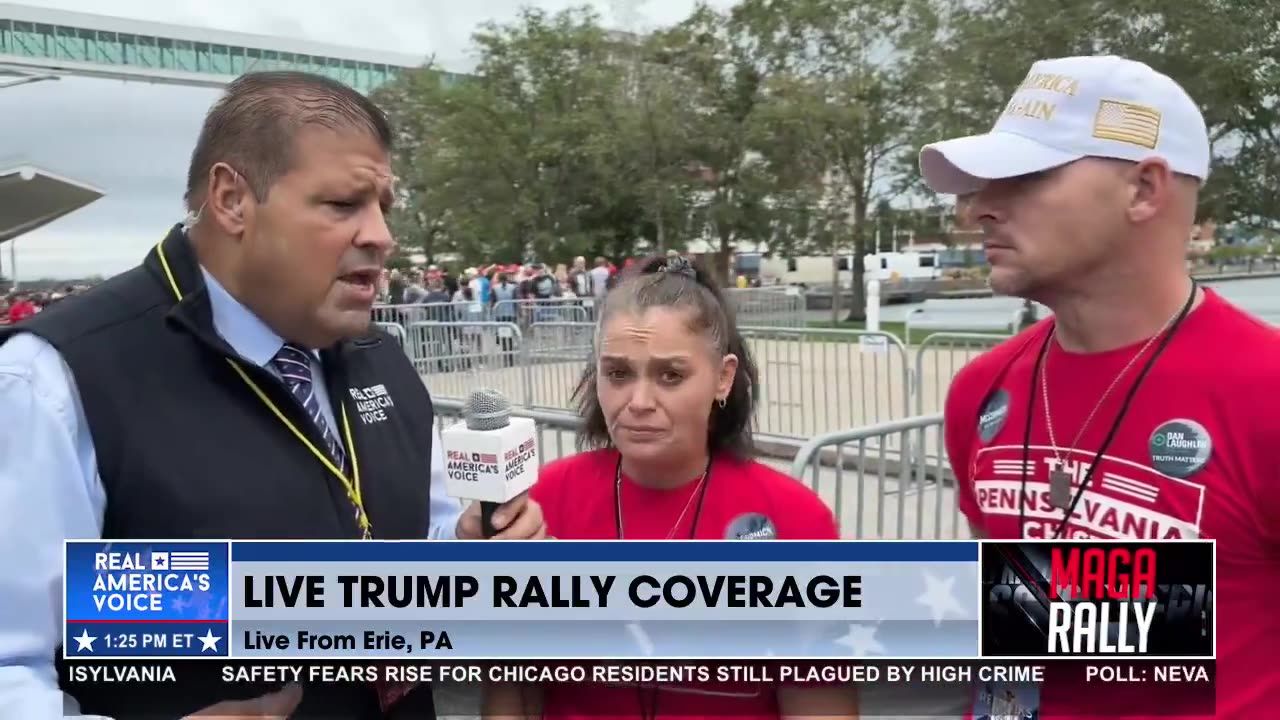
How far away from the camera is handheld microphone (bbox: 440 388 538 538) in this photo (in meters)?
1.73

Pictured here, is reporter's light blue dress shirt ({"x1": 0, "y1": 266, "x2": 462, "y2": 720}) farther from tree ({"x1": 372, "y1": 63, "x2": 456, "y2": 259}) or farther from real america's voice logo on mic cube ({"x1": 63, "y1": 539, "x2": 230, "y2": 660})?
tree ({"x1": 372, "y1": 63, "x2": 456, "y2": 259})

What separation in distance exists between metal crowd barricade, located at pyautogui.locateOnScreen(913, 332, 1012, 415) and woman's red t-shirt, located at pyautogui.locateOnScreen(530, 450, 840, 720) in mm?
5799

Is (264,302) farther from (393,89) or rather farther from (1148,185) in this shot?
(393,89)

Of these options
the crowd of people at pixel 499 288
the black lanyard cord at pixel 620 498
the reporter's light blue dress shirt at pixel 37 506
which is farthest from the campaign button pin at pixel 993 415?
the crowd of people at pixel 499 288

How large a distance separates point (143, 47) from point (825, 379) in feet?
93.9

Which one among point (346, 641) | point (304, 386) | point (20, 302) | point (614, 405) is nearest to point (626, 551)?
point (614, 405)

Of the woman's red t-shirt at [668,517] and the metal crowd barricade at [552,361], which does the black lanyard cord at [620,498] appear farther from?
the metal crowd barricade at [552,361]

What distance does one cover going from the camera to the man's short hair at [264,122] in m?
1.71

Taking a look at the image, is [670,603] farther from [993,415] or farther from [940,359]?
[940,359]

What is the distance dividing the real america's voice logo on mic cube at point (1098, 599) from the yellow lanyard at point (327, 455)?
1.21 metres

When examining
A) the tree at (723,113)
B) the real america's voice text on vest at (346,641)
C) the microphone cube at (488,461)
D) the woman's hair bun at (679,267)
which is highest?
the tree at (723,113)

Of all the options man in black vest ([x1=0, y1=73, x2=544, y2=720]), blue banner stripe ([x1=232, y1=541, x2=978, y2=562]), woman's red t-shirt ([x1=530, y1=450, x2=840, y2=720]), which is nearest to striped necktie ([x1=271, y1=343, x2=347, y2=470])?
man in black vest ([x1=0, y1=73, x2=544, y2=720])

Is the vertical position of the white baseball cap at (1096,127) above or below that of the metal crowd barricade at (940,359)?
above

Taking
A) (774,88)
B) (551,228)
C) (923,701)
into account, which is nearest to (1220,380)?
(923,701)
